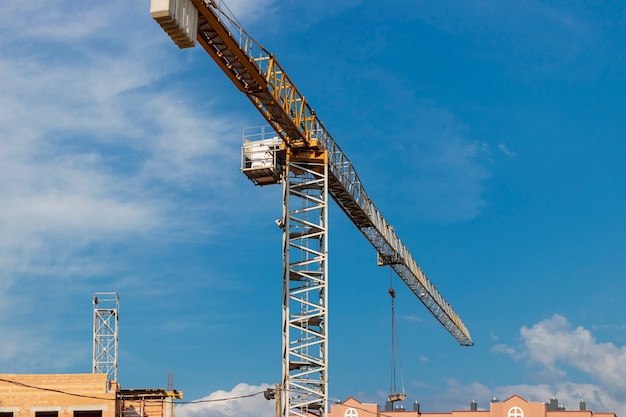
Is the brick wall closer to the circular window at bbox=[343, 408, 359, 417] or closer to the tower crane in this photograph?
the tower crane

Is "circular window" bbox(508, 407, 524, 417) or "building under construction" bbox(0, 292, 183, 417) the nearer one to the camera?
"building under construction" bbox(0, 292, 183, 417)

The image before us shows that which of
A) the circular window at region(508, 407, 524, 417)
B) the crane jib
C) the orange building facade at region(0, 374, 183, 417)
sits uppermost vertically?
the crane jib

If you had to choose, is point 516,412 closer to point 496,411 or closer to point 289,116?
point 496,411

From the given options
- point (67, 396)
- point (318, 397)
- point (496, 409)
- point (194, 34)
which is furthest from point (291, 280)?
point (496, 409)

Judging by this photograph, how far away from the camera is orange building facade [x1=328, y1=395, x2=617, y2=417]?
273ft

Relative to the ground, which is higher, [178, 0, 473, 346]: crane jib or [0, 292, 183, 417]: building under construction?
[178, 0, 473, 346]: crane jib

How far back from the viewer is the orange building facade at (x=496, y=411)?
83.1m

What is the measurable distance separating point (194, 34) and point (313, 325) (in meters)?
20.5

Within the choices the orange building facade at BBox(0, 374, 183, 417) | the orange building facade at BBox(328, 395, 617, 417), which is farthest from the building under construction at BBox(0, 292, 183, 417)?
the orange building facade at BBox(328, 395, 617, 417)

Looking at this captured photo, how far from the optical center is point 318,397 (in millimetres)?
55812

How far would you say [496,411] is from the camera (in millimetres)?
84500

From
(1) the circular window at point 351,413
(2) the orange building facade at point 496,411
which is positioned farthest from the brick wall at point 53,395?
(1) the circular window at point 351,413

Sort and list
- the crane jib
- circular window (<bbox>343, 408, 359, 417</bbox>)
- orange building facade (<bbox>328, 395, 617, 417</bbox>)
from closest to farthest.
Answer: the crane jib
orange building facade (<bbox>328, 395, 617, 417</bbox>)
circular window (<bbox>343, 408, 359, 417</bbox>)

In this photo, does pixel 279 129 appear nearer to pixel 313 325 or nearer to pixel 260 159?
pixel 260 159
